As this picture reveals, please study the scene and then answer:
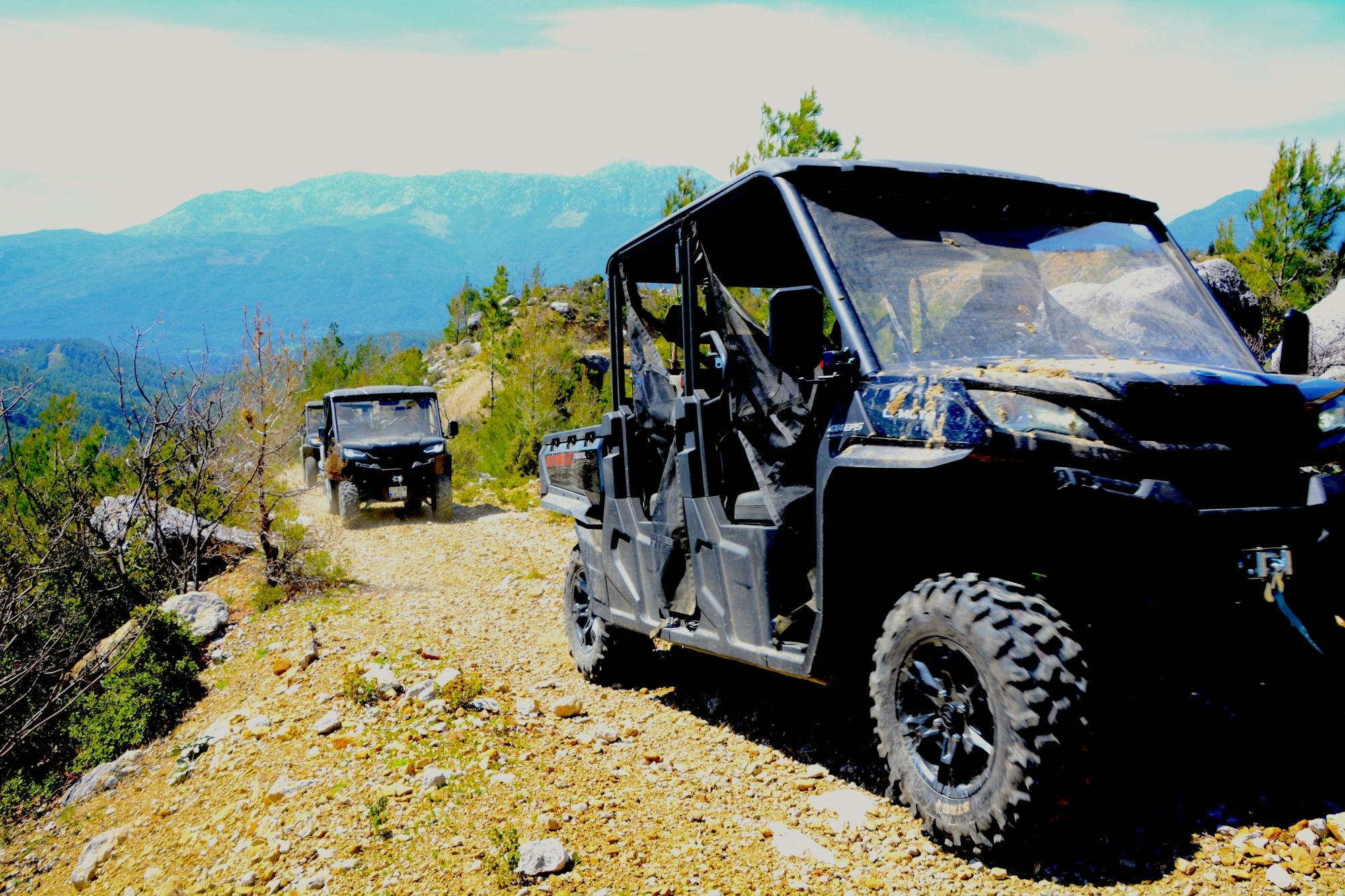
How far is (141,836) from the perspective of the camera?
5383mm

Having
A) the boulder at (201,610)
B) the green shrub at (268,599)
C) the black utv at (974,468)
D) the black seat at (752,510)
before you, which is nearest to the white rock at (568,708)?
the black utv at (974,468)

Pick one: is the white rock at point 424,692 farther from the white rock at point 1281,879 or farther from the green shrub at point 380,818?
the white rock at point 1281,879

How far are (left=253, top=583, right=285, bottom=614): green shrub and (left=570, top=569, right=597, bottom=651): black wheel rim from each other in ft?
16.5

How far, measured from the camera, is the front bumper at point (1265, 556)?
288 cm

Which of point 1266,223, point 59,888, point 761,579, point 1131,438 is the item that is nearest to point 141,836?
point 59,888

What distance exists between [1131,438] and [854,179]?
1.71 meters

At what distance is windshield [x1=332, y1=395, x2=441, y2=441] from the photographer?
16.2m

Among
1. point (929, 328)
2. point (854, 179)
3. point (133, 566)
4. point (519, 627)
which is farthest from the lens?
point (133, 566)

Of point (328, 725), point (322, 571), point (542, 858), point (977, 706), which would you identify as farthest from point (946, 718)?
point (322, 571)

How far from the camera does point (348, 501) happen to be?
50.4 ft

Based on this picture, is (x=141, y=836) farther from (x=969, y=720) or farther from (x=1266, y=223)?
(x=1266, y=223)

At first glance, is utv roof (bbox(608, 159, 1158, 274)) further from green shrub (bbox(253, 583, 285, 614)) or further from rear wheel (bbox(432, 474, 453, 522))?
rear wheel (bbox(432, 474, 453, 522))

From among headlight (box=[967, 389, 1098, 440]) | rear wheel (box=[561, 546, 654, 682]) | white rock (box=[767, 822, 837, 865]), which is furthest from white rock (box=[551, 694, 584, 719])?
headlight (box=[967, 389, 1098, 440])

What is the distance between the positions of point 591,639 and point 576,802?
2147 mm
